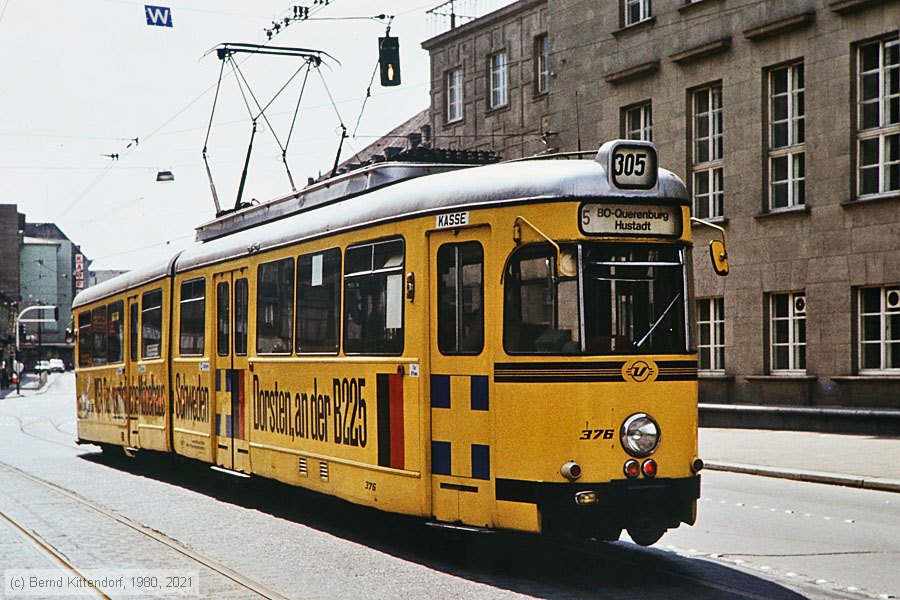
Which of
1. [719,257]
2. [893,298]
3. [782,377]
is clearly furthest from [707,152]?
[719,257]

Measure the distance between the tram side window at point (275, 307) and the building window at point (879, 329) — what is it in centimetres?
1454

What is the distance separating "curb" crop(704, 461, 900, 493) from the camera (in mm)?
16547

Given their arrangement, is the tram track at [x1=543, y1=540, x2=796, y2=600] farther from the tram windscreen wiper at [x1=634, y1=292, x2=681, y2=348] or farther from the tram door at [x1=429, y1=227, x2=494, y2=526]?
the tram windscreen wiper at [x1=634, y1=292, x2=681, y2=348]

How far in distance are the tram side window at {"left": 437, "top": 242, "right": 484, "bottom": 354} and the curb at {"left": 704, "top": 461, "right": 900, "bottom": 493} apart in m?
8.33

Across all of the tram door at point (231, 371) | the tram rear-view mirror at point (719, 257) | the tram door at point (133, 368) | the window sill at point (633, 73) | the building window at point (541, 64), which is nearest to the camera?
the tram rear-view mirror at point (719, 257)

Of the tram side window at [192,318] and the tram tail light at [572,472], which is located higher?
the tram side window at [192,318]

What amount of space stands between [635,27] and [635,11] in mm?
611

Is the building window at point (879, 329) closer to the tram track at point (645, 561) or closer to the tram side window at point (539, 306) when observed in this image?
the tram track at point (645, 561)

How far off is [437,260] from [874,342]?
16879mm

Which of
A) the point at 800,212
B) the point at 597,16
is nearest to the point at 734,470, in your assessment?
the point at 800,212

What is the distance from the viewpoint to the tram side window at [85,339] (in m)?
23.3

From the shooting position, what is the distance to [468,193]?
1031 centimetres

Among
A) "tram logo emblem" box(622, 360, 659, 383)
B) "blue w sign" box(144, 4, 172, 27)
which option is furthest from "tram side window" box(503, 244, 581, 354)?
"blue w sign" box(144, 4, 172, 27)

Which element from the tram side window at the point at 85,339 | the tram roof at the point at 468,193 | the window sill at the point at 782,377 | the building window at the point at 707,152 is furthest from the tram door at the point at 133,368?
the building window at the point at 707,152
